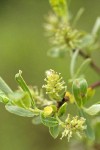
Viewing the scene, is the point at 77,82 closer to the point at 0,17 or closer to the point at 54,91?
the point at 54,91

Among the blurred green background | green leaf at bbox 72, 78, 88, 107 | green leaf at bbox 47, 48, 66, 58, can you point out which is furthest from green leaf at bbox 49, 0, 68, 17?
the blurred green background

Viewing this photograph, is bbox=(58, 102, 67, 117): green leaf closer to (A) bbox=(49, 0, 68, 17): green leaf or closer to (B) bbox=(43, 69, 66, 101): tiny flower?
(B) bbox=(43, 69, 66, 101): tiny flower

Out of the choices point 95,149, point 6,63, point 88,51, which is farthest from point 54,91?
point 6,63

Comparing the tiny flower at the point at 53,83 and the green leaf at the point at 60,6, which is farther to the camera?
the green leaf at the point at 60,6

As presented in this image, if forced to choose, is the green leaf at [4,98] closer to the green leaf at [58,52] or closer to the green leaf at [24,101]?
the green leaf at [24,101]

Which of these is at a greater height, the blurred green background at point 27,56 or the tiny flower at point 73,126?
the blurred green background at point 27,56

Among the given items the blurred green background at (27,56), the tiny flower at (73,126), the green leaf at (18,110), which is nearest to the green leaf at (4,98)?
the green leaf at (18,110)

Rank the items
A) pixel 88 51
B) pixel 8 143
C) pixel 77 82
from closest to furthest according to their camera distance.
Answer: pixel 77 82 → pixel 88 51 → pixel 8 143
